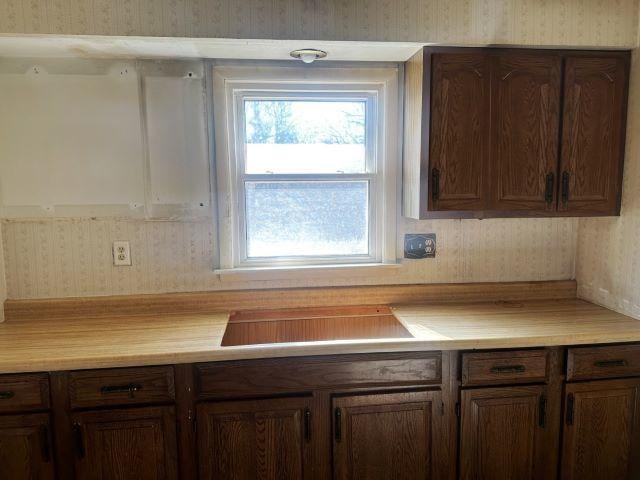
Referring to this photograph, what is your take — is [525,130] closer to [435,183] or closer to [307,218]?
[435,183]

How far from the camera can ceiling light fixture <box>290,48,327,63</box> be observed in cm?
175

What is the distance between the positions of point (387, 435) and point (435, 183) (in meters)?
1.05

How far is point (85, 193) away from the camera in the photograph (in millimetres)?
1898

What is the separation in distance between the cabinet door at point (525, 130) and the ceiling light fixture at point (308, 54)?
735 millimetres

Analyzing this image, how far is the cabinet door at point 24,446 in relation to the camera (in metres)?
1.46

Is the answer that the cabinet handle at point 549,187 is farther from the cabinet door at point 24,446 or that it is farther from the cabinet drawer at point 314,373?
the cabinet door at point 24,446

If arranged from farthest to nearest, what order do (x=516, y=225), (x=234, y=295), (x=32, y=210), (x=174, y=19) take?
(x=516, y=225) → (x=234, y=295) → (x=32, y=210) → (x=174, y=19)

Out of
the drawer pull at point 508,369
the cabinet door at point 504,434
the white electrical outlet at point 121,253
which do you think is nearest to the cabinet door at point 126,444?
the white electrical outlet at point 121,253

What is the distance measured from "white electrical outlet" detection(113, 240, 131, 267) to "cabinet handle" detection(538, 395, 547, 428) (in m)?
1.90

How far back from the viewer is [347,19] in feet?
5.34

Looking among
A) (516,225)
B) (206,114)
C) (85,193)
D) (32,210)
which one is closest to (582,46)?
(516,225)

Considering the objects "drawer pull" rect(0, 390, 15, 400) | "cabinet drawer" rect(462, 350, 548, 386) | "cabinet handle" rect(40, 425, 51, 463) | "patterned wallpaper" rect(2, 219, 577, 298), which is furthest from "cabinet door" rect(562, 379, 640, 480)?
"drawer pull" rect(0, 390, 15, 400)

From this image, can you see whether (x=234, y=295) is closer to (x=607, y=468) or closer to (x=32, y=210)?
(x=32, y=210)

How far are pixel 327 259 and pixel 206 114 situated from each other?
0.90 m
